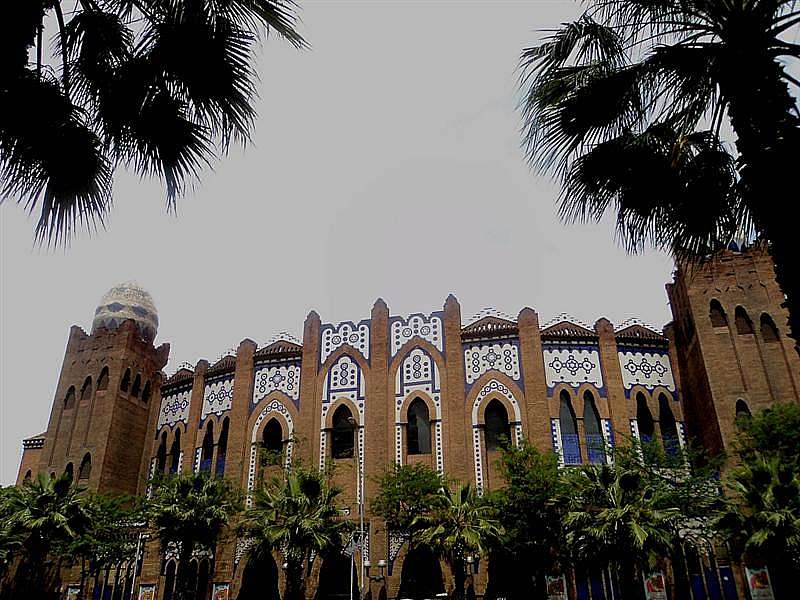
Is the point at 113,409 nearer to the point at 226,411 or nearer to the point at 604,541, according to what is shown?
the point at 226,411

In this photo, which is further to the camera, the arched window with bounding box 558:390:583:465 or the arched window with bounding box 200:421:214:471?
the arched window with bounding box 200:421:214:471

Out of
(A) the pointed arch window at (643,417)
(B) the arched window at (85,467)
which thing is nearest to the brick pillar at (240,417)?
(B) the arched window at (85,467)

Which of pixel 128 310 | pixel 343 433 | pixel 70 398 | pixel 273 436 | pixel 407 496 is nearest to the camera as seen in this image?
A: pixel 407 496

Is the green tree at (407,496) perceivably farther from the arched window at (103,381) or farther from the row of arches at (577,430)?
the arched window at (103,381)

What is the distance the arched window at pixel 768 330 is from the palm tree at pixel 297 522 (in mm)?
15575

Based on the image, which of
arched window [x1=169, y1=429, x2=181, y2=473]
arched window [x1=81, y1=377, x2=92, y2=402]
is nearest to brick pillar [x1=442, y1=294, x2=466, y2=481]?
arched window [x1=169, y1=429, x2=181, y2=473]

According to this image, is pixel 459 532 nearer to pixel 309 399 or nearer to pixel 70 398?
pixel 309 399

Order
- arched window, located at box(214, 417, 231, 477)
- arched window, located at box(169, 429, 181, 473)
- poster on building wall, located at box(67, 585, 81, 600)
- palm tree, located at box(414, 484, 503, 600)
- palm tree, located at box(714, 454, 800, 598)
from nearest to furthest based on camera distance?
palm tree, located at box(714, 454, 800, 598), palm tree, located at box(414, 484, 503, 600), poster on building wall, located at box(67, 585, 81, 600), arched window, located at box(214, 417, 231, 477), arched window, located at box(169, 429, 181, 473)

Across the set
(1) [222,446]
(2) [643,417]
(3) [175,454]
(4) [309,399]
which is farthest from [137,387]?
(2) [643,417]

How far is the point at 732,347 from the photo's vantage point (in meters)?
23.0

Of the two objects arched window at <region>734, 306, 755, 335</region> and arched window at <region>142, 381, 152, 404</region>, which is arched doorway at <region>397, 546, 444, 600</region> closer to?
arched window at <region>734, 306, 755, 335</region>

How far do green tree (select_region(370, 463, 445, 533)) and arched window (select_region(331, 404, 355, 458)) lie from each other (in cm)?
422

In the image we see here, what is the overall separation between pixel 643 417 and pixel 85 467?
22.9 meters

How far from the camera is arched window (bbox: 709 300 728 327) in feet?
77.3
